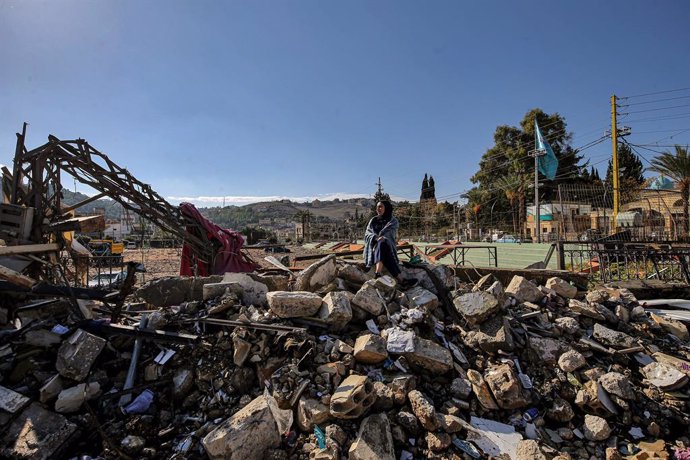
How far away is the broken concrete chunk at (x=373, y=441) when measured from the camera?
86.7 inches

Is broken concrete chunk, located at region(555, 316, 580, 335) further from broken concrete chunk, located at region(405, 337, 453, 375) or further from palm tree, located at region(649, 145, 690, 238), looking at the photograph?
palm tree, located at region(649, 145, 690, 238)

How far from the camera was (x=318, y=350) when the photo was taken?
9.82 ft

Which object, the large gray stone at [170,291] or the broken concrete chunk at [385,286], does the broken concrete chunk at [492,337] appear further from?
the large gray stone at [170,291]

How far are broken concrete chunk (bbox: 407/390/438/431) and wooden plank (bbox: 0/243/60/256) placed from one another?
5.15m

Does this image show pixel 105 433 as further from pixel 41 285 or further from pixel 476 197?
pixel 476 197

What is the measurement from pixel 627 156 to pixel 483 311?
1878 inches

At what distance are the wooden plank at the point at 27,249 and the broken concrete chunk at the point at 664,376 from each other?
7385mm

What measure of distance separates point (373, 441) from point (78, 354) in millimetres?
2724

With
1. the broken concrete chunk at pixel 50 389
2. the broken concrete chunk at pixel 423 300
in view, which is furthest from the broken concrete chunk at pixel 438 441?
the broken concrete chunk at pixel 50 389

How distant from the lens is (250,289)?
4.04 metres

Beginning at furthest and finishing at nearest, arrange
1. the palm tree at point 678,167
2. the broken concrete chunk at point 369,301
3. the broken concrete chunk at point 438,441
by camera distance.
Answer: the palm tree at point 678,167 < the broken concrete chunk at point 369,301 < the broken concrete chunk at point 438,441

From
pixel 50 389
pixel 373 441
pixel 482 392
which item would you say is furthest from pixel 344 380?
pixel 50 389

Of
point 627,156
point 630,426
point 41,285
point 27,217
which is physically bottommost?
point 630,426

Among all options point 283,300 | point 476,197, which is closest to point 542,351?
point 283,300
